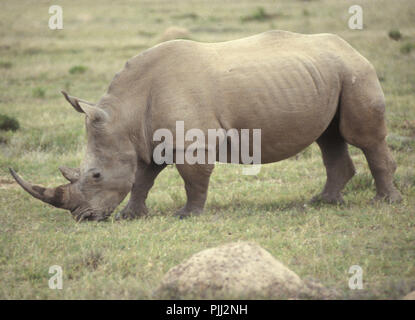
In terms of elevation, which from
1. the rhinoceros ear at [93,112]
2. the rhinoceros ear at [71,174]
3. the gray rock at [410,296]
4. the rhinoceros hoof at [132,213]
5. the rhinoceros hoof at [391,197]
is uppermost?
the rhinoceros ear at [93,112]

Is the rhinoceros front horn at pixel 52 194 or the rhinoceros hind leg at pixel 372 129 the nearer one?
the rhinoceros front horn at pixel 52 194

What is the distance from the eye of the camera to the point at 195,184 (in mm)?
6688

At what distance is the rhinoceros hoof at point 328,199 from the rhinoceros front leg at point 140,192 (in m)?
2.02

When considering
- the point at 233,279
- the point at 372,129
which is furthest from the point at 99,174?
the point at 372,129

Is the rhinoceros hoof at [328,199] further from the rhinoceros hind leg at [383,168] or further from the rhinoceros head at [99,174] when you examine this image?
the rhinoceros head at [99,174]

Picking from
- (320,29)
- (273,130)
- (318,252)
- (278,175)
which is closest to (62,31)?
(320,29)

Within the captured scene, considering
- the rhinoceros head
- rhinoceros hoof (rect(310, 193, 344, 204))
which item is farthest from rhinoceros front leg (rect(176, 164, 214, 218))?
rhinoceros hoof (rect(310, 193, 344, 204))

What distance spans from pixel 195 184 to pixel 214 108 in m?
0.90

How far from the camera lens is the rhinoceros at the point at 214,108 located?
6531 mm

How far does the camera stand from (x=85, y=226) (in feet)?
21.2

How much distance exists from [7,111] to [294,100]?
25.9 feet

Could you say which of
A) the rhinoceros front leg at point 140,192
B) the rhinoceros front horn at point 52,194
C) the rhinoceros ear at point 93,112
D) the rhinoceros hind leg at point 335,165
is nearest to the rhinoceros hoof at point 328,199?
the rhinoceros hind leg at point 335,165
